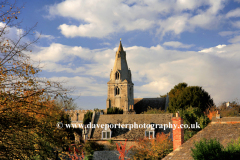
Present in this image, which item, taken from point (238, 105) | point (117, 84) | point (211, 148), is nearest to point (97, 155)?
point (211, 148)

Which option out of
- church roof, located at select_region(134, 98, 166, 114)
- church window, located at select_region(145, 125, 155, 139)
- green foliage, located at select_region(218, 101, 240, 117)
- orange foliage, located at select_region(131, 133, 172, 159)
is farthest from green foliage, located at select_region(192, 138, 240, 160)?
church roof, located at select_region(134, 98, 166, 114)

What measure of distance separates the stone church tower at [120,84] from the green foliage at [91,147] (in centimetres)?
4372

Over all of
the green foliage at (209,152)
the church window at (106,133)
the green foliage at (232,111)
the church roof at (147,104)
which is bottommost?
the church window at (106,133)

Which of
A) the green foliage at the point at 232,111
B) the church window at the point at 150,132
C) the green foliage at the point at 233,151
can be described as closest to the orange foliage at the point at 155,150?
the church window at the point at 150,132

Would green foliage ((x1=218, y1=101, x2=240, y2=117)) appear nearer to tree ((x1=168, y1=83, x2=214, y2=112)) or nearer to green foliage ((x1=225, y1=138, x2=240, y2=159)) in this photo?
tree ((x1=168, y1=83, x2=214, y2=112))

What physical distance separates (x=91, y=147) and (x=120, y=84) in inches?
1860

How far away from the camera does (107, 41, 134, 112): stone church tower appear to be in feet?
265

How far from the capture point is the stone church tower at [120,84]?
265 feet

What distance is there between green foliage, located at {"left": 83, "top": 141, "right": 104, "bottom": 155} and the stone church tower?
1721 inches

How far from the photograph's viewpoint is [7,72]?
38.3 feet

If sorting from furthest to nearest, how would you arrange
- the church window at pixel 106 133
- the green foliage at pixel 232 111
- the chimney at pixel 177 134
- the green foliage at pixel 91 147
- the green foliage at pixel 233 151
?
the green foliage at pixel 232 111 → the church window at pixel 106 133 → the green foliage at pixel 91 147 → the chimney at pixel 177 134 → the green foliage at pixel 233 151

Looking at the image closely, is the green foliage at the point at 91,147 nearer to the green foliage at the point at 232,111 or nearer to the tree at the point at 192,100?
the green foliage at the point at 232,111

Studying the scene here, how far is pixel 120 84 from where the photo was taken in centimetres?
8206

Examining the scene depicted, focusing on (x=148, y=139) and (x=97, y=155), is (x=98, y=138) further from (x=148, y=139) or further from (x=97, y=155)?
(x=148, y=139)
